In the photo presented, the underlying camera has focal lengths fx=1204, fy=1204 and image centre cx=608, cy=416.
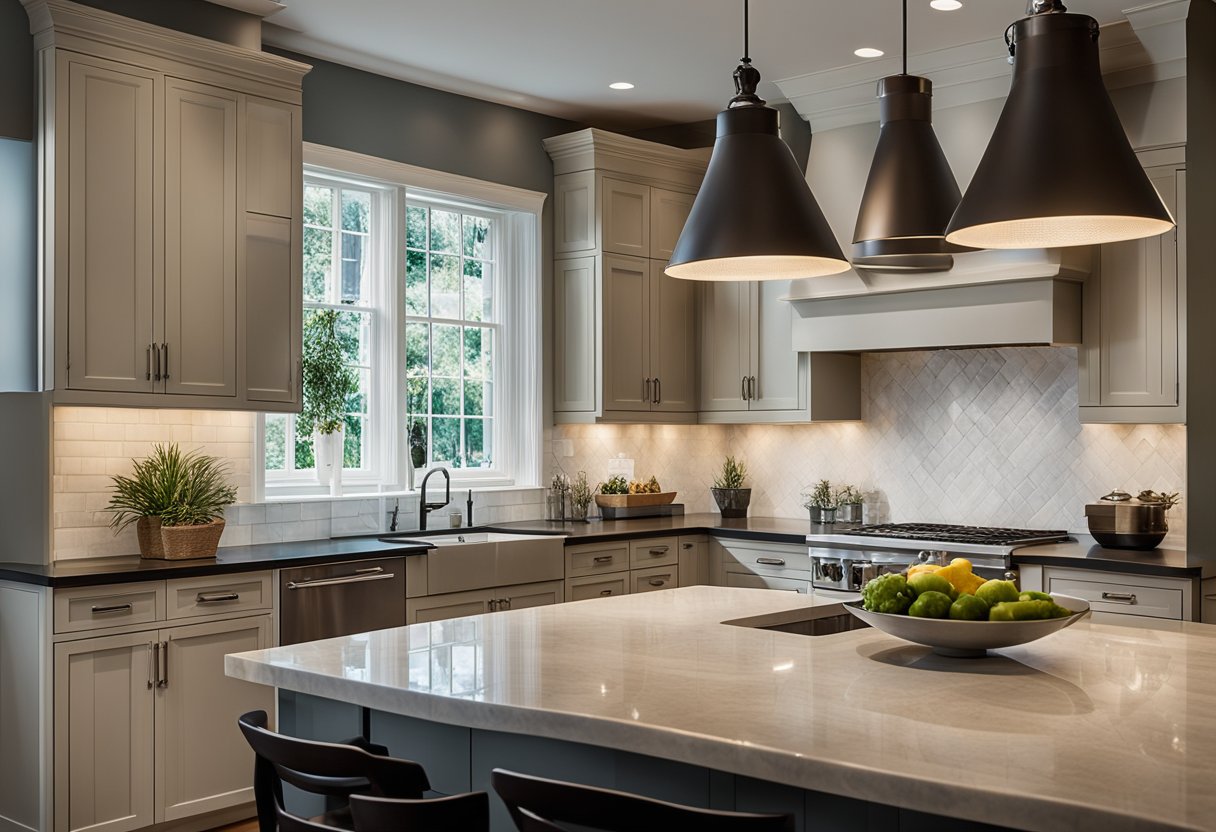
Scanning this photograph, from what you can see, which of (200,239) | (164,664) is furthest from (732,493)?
(164,664)

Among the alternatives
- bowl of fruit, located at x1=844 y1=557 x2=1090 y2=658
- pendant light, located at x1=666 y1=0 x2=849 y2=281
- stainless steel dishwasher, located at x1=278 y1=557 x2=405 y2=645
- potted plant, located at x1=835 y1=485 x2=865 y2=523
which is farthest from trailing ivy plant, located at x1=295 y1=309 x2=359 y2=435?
bowl of fruit, located at x1=844 y1=557 x2=1090 y2=658

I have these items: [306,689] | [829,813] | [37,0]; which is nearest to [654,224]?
[37,0]

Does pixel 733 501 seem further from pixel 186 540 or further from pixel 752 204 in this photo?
pixel 752 204

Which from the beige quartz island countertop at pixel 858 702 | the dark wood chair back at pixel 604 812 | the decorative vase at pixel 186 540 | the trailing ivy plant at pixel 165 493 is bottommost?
the dark wood chair back at pixel 604 812

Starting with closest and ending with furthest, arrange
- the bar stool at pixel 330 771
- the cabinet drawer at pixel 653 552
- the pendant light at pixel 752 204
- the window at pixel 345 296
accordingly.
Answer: the bar stool at pixel 330 771 < the pendant light at pixel 752 204 < the window at pixel 345 296 < the cabinet drawer at pixel 653 552

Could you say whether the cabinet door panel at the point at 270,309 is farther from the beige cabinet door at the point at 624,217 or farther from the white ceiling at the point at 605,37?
the beige cabinet door at the point at 624,217

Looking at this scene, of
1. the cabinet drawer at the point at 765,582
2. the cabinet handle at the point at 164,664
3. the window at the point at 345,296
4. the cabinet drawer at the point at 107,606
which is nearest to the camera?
the cabinet drawer at the point at 107,606

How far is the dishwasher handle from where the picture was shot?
176 inches

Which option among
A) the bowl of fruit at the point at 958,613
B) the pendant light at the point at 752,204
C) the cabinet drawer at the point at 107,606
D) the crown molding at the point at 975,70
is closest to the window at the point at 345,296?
the cabinet drawer at the point at 107,606

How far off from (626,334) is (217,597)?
8.93 feet

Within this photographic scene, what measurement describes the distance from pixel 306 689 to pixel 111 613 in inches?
74.7

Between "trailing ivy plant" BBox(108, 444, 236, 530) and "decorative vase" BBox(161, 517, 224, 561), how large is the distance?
5cm

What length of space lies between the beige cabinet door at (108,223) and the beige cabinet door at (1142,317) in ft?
12.5

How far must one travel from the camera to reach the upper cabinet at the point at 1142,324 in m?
4.82
